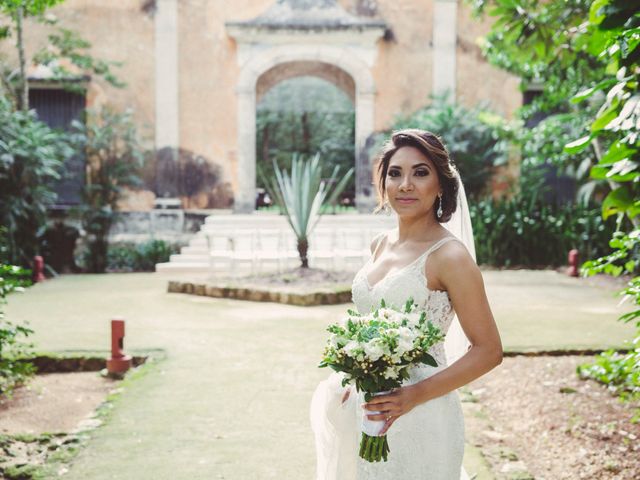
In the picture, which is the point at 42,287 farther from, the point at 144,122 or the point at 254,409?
the point at 254,409

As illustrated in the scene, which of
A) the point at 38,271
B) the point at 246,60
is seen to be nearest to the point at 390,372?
the point at 38,271

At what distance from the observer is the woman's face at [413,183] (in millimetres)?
1833

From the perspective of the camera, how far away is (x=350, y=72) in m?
13.5

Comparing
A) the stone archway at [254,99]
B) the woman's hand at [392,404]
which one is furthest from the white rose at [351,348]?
the stone archway at [254,99]

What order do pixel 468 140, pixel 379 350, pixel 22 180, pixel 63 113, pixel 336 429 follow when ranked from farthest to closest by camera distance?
pixel 63 113 < pixel 468 140 < pixel 22 180 < pixel 336 429 < pixel 379 350

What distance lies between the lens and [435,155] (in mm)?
1836

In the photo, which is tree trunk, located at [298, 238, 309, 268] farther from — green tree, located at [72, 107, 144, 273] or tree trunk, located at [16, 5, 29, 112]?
tree trunk, located at [16, 5, 29, 112]

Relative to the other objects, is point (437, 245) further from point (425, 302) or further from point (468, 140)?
point (468, 140)

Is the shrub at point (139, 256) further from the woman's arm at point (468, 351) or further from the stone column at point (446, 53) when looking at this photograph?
the woman's arm at point (468, 351)

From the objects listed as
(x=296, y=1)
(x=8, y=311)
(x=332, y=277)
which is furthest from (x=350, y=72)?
(x=8, y=311)

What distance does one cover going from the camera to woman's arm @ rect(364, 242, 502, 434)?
5.46ft

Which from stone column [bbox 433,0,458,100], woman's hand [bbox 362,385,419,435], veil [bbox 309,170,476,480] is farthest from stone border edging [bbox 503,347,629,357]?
stone column [bbox 433,0,458,100]

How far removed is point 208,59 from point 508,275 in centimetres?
704

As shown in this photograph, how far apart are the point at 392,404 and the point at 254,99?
12511 millimetres
